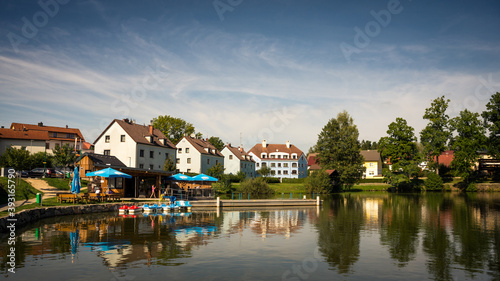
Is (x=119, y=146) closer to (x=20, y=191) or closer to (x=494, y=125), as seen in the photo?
(x=20, y=191)

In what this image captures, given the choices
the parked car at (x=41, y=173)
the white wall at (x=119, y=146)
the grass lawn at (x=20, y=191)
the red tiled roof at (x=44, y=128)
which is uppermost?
the red tiled roof at (x=44, y=128)

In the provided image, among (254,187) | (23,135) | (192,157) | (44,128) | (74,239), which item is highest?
(44,128)

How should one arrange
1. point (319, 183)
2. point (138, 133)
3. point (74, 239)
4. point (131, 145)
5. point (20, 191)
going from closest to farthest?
point (74, 239) → point (20, 191) → point (131, 145) → point (138, 133) → point (319, 183)

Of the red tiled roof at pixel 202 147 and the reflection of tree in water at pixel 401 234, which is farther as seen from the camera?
the red tiled roof at pixel 202 147

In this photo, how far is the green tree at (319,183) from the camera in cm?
6919

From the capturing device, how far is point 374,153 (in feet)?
363

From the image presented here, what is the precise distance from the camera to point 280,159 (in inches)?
4146

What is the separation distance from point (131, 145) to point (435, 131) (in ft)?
191

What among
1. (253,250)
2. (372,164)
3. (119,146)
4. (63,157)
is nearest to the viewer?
(253,250)

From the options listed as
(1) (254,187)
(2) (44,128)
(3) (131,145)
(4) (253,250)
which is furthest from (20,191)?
(2) (44,128)

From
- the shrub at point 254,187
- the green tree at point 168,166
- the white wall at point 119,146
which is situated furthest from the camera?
the green tree at point 168,166

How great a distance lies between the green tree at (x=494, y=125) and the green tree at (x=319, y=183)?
32.1 metres

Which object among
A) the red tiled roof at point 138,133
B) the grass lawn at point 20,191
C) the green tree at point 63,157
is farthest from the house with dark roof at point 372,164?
the grass lawn at point 20,191

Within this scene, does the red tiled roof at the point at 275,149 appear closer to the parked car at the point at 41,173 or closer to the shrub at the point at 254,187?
the shrub at the point at 254,187
